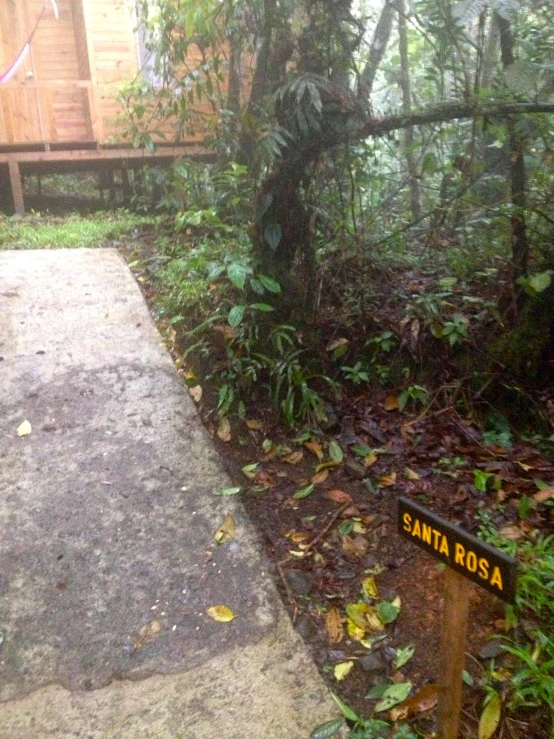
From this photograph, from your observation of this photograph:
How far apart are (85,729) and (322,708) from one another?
0.86 m

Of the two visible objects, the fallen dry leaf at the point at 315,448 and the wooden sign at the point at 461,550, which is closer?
the wooden sign at the point at 461,550

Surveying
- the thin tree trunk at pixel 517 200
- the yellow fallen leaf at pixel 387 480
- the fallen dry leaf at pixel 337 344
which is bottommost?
the yellow fallen leaf at pixel 387 480

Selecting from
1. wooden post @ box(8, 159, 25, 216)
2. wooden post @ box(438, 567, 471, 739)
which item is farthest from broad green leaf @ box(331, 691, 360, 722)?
wooden post @ box(8, 159, 25, 216)

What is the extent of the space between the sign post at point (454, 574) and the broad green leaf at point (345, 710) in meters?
0.39

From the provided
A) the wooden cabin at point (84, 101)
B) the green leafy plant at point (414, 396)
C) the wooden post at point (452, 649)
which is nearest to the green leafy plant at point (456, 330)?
the green leafy plant at point (414, 396)

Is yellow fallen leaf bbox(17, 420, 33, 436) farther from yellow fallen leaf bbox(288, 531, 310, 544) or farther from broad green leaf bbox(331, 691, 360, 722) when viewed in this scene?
broad green leaf bbox(331, 691, 360, 722)

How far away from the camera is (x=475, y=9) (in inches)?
119

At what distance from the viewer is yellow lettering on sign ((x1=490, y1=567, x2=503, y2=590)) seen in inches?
63.7

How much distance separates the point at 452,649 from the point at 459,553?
1.25 ft

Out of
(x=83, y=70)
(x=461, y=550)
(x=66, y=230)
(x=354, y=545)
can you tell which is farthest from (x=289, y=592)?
(x=83, y=70)

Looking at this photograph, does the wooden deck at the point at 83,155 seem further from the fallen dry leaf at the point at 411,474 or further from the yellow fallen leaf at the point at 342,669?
the yellow fallen leaf at the point at 342,669

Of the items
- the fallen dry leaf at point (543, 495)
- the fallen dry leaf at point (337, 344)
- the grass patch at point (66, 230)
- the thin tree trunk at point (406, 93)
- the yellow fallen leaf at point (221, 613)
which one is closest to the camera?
the yellow fallen leaf at point (221, 613)

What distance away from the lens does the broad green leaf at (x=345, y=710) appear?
7.73ft

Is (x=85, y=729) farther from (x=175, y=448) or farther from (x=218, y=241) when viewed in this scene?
(x=218, y=241)
